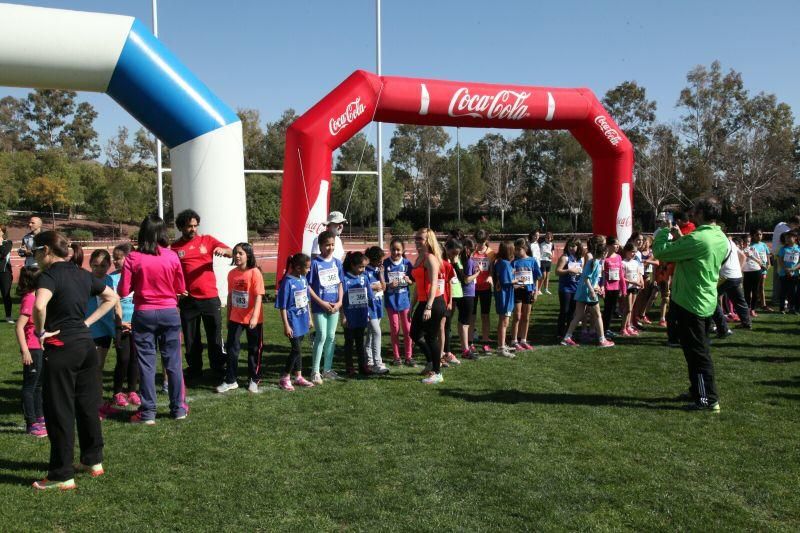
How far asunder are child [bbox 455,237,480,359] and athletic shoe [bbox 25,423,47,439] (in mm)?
4742

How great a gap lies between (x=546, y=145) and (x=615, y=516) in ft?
186

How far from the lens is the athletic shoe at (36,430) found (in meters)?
5.08

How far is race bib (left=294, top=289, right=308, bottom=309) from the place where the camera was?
648 cm

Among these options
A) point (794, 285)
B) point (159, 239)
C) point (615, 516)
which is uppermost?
point (159, 239)

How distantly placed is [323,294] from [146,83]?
18.8ft

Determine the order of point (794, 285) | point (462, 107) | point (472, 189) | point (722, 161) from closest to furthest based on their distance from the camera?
1. point (794, 285)
2. point (462, 107)
3. point (722, 161)
4. point (472, 189)

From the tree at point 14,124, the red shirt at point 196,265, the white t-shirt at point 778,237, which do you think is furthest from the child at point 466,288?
the tree at point 14,124

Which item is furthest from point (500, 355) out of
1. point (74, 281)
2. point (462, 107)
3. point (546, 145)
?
point (546, 145)

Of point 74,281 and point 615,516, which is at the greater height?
point 74,281

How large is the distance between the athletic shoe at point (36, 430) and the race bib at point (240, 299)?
199cm

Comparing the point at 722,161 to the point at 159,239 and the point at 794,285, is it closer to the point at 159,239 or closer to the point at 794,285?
the point at 794,285

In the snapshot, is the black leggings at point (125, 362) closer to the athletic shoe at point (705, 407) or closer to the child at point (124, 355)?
the child at point (124, 355)

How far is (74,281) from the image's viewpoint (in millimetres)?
4055

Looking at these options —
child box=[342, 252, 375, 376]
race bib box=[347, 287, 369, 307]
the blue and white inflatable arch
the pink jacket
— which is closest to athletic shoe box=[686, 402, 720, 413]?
child box=[342, 252, 375, 376]
